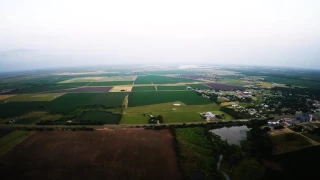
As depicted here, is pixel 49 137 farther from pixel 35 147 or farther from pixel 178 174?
pixel 178 174

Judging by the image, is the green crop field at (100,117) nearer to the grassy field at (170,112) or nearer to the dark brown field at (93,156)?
the grassy field at (170,112)

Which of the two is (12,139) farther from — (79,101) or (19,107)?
(79,101)

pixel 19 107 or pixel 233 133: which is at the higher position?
pixel 19 107

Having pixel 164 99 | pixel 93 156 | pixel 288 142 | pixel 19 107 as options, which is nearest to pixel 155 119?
pixel 93 156

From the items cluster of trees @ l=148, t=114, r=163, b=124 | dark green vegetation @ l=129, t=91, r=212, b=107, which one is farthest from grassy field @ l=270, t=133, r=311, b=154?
dark green vegetation @ l=129, t=91, r=212, b=107

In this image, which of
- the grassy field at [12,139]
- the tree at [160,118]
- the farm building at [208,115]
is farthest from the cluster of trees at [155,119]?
the grassy field at [12,139]
